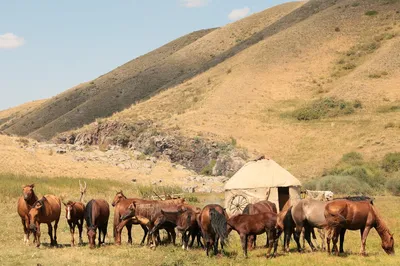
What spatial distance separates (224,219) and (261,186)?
10539 mm

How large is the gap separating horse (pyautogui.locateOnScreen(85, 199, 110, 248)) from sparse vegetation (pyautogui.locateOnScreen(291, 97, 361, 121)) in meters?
51.7

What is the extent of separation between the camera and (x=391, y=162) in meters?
52.0

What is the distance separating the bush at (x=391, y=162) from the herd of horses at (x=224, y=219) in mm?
33502

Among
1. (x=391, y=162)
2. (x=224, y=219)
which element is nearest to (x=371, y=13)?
(x=391, y=162)

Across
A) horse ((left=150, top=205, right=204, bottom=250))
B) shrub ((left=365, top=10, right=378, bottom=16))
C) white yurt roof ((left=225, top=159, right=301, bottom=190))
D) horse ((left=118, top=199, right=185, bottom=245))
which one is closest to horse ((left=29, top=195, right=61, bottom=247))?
horse ((left=118, top=199, right=185, bottom=245))

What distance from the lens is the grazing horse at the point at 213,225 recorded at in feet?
58.0

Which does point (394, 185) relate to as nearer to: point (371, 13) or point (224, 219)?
point (224, 219)

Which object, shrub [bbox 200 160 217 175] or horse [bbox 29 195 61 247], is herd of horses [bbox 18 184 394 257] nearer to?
horse [bbox 29 195 61 247]

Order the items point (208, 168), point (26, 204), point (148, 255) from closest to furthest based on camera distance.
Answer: point (148, 255)
point (26, 204)
point (208, 168)

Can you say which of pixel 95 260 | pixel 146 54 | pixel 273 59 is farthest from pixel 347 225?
pixel 146 54

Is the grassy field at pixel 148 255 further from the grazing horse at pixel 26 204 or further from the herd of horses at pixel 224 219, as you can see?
the grazing horse at pixel 26 204

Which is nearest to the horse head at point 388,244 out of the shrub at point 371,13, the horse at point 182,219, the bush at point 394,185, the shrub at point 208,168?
the horse at point 182,219

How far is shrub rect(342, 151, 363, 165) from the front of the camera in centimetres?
5410

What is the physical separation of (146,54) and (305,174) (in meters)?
83.0
